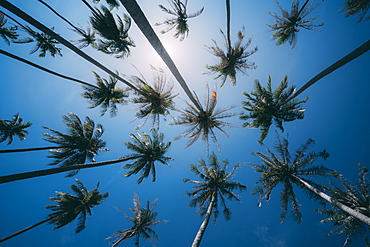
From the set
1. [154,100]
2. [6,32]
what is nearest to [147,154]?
[154,100]

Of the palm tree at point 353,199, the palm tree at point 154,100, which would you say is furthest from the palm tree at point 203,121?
the palm tree at point 353,199

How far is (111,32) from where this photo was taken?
8.49m

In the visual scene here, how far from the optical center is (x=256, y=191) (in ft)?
44.5

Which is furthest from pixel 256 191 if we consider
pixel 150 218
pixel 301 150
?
pixel 150 218

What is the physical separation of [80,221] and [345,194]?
18886 millimetres

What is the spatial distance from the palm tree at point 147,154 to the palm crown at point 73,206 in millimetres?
3803

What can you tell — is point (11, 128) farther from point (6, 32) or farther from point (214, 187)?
point (214, 187)

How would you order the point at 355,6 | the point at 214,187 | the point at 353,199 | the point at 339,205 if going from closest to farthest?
the point at 355,6 → the point at 339,205 → the point at 353,199 → the point at 214,187

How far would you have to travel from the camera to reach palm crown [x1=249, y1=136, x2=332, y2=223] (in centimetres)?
1240

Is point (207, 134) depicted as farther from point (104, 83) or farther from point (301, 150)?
point (104, 83)

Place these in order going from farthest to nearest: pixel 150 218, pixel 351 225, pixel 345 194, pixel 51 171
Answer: pixel 150 218, pixel 351 225, pixel 345 194, pixel 51 171

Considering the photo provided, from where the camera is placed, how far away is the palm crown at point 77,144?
11141mm

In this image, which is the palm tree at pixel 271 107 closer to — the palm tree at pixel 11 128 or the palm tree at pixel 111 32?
the palm tree at pixel 111 32

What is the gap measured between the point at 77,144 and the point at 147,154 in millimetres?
4925
